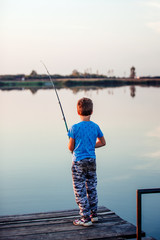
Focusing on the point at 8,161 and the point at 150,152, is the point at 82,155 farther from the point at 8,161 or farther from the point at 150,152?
the point at 150,152

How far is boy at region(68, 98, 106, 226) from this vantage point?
4035mm

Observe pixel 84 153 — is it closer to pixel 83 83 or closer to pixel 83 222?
pixel 83 222

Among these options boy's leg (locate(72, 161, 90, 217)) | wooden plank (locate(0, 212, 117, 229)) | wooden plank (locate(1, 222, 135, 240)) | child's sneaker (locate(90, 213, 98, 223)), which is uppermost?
boy's leg (locate(72, 161, 90, 217))

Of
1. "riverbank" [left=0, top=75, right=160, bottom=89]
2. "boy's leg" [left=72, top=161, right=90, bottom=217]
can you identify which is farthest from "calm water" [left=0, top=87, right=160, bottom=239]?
"riverbank" [left=0, top=75, right=160, bottom=89]

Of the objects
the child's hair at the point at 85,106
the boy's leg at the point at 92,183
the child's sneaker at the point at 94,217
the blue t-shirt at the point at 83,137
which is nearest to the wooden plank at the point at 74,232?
the child's sneaker at the point at 94,217

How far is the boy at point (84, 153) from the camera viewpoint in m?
4.04

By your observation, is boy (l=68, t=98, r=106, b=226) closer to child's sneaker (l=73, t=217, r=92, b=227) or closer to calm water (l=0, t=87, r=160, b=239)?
child's sneaker (l=73, t=217, r=92, b=227)

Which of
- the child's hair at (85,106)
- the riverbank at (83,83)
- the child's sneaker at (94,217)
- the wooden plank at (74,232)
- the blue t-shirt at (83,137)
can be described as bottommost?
the wooden plank at (74,232)

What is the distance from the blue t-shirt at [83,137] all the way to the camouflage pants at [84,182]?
7cm

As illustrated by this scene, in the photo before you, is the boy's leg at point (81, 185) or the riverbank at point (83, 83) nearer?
the boy's leg at point (81, 185)

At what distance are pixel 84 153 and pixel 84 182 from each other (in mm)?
334

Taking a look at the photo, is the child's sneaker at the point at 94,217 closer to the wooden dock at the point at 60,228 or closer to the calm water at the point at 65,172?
the wooden dock at the point at 60,228

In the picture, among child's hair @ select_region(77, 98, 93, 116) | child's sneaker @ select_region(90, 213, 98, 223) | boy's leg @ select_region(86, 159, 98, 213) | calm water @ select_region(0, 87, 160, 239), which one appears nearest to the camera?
child's hair @ select_region(77, 98, 93, 116)

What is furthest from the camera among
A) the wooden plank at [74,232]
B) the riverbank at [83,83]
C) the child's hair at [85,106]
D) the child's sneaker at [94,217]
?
the riverbank at [83,83]
